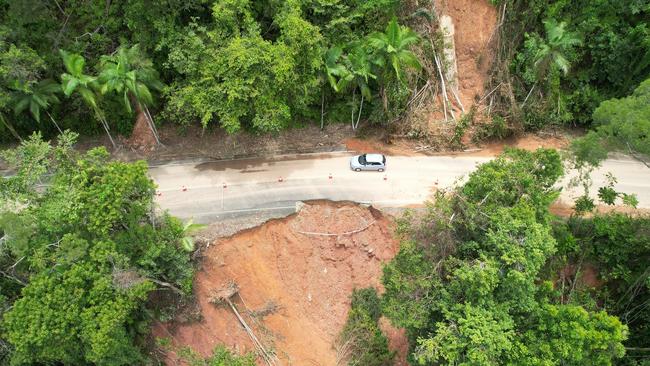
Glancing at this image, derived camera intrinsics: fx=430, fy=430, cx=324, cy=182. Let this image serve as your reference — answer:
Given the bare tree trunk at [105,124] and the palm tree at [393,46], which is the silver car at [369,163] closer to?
the palm tree at [393,46]

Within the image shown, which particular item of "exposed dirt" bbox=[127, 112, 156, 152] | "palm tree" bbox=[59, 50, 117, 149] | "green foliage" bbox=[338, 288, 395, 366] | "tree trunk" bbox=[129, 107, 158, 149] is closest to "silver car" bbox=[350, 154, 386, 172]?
"green foliage" bbox=[338, 288, 395, 366]

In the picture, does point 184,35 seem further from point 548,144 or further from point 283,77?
point 548,144

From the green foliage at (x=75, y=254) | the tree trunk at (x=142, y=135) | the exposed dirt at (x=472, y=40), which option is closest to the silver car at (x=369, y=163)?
the exposed dirt at (x=472, y=40)

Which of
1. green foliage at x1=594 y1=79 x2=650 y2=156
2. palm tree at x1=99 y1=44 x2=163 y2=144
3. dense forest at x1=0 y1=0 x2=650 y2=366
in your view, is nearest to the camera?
dense forest at x1=0 y1=0 x2=650 y2=366

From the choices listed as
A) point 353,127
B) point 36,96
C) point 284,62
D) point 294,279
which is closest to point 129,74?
point 36,96

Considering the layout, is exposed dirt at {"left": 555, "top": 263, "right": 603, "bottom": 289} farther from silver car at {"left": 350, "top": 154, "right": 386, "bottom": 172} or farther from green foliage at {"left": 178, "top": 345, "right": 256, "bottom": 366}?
green foliage at {"left": 178, "top": 345, "right": 256, "bottom": 366}

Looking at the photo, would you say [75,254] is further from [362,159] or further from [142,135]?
[362,159]
